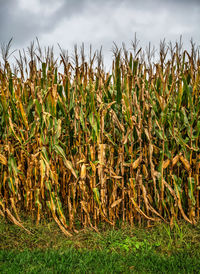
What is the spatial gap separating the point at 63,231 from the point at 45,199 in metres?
0.63

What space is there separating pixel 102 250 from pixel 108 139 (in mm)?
1330

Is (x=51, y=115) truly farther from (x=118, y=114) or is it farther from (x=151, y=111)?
(x=151, y=111)

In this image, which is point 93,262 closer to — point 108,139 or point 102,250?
point 102,250

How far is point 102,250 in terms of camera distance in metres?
3.22

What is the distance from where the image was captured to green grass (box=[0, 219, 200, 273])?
9.29 feet

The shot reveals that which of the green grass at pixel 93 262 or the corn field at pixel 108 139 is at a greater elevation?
the corn field at pixel 108 139

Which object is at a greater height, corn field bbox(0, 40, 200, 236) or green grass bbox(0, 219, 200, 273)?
corn field bbox(0, 40, 200, 236)

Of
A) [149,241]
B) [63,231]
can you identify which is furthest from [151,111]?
[63,231]

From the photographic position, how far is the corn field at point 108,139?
3398 millimetres

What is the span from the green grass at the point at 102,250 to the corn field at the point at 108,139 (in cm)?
16

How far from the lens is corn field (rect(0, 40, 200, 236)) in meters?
3.40

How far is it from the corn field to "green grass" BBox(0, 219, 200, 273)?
0.16m

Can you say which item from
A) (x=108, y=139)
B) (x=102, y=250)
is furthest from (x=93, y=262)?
(x=108, y=139)

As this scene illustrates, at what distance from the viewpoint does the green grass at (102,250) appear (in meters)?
2.83
